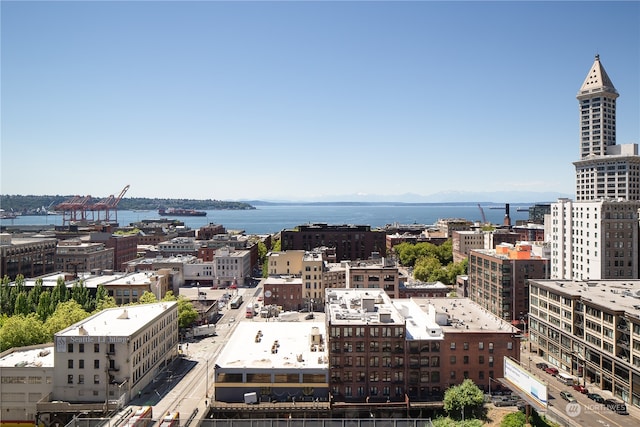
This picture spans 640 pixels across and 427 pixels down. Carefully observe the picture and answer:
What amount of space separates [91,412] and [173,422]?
883 cm

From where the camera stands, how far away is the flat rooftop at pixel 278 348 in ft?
162

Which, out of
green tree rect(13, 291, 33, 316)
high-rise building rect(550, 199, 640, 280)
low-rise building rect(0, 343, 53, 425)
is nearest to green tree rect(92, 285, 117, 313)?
green tree rect(13, 291, 33, 316)

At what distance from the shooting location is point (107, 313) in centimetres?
5712

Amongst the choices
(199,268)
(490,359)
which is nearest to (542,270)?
(490,359)

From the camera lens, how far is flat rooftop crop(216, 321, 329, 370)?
162 ft

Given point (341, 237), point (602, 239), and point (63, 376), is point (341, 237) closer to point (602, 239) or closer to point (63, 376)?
point (602, 239)

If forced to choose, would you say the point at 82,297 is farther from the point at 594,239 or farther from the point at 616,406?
the point at 594,239

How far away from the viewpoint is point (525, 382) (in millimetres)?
43156

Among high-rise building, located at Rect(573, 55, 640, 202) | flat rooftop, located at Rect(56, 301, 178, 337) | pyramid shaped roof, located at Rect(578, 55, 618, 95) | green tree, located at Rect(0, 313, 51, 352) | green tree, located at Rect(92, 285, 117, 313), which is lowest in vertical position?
green tree, located at Rect(0, 313, 51, 352)

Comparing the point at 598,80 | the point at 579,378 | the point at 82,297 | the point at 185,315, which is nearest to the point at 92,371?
the point at 185,315

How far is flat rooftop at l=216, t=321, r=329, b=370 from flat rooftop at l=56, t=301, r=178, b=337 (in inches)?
369

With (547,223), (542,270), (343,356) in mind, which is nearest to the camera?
(343,356)

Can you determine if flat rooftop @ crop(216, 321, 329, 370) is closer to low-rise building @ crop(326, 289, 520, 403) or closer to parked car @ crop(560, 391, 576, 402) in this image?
low-rise building @ crop(326, 289, 520, 403)

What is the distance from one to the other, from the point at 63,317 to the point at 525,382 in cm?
5186
